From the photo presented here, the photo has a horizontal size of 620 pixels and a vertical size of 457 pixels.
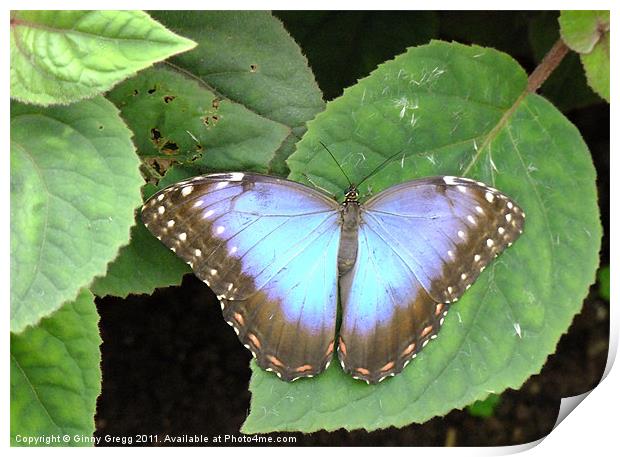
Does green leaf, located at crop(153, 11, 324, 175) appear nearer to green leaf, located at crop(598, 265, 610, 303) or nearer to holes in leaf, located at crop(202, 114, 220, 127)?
holes in leaf, located at crop(202, 114, 220, 127)

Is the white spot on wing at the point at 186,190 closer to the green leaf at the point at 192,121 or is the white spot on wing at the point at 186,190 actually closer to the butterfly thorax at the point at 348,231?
the green leaf at the point at 192,121

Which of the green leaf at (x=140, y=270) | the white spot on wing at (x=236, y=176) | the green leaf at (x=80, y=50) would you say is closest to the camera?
the green leaf at (x=80, y=50)

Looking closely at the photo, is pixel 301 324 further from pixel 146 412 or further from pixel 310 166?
pixel 146 412

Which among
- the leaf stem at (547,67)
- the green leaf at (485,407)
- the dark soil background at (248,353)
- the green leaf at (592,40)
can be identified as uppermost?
the green leaf at (592,40)

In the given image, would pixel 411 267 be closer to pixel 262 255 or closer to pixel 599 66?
pixel 262 255

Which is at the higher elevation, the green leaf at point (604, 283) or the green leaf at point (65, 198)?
the green leaf at point (65, 198)

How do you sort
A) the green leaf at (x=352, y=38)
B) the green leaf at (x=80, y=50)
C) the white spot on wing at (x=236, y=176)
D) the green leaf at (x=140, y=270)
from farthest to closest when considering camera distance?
the green leaf at (x=352, y=38) < the green leaf at (x=140, y=270) < the white spot on wing at (x=236, y=176) < the green leaf at (x=80, y=50)

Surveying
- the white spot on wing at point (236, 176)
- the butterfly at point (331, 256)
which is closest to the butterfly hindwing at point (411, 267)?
the butterfly at point (331, 256)

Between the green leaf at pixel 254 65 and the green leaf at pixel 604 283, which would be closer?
the green leaf at pixel 254 65
